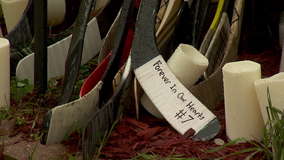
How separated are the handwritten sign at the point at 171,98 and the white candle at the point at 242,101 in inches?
4.0

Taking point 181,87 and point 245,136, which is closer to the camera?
point 245,136

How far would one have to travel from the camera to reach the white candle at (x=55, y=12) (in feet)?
5.90

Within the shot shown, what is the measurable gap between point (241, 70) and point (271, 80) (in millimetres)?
95

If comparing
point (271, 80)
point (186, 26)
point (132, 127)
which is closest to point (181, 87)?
point (132, 127)

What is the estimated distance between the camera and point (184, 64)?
1.15 metres

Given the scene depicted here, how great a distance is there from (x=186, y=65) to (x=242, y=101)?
241 mm

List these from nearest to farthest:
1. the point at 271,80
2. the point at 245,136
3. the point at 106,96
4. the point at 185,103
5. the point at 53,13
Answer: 1. the point at 271,80
2. the point at 245,136
3. the point at 185,103
4. the point at 106,96
5. the point at 53,13

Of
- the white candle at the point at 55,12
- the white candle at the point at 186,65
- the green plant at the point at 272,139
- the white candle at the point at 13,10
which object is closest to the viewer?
the green plant at the point at 272,139

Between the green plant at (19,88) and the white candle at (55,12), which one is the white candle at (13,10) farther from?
the green plant at (19,88)

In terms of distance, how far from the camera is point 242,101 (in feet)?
3.25

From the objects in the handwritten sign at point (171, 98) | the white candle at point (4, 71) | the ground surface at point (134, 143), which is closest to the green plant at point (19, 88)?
the white candle at point (4, 71)

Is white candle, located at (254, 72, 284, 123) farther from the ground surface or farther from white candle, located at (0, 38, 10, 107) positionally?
white candle, located at (0, 38, 10, 107)

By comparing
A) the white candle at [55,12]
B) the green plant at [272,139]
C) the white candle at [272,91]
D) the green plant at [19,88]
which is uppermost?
the white candle at [272,91]

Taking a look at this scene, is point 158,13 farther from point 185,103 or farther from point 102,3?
point 102,3
